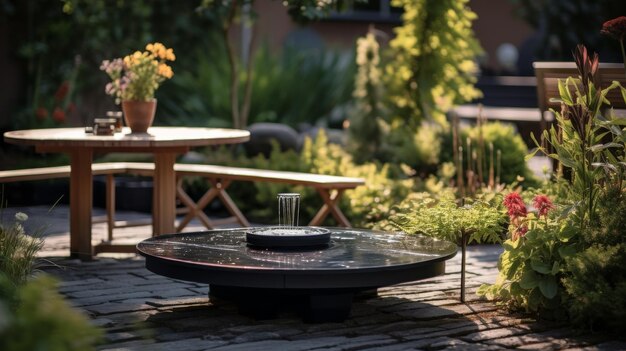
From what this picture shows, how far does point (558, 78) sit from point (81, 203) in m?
3.50

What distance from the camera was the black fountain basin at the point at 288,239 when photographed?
6.23m

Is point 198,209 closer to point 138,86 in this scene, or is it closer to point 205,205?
point 205,205

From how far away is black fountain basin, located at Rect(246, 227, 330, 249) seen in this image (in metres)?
6.23

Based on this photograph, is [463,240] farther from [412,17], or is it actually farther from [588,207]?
[412,17]

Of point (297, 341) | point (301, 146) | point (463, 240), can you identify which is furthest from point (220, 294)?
point (301, 146)

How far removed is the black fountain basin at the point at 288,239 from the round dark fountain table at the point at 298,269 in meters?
0.04

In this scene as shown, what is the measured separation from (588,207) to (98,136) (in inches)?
140

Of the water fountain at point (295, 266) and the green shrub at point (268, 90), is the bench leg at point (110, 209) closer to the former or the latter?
the water fountain at point (295, 266)

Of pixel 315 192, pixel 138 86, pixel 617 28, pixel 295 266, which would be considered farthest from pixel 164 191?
pixel 617 28

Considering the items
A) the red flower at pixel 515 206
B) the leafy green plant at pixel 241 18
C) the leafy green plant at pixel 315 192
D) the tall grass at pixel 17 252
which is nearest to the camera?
the tall grass at pixel 17 252

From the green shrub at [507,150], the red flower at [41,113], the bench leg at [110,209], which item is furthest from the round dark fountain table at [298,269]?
the red flower at [41,113]

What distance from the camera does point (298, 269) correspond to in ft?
18.4

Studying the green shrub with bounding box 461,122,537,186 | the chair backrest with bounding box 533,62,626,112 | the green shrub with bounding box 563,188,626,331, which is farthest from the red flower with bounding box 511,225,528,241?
the green shrub with bounding box 461,122,537,186

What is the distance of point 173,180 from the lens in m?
8.19
